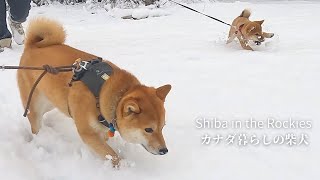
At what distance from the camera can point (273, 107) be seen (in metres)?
2.99

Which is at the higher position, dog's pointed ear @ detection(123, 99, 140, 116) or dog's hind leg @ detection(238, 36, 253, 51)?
dog's pointed ear @ detection(123, 99, 140, 116)

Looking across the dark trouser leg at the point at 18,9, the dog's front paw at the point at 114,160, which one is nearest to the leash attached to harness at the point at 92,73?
the dog's front paw at the point at 114,160

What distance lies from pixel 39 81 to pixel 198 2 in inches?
334

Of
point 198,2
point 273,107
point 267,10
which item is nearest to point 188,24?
point 267,10

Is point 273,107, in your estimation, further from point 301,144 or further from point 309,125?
point 301,144

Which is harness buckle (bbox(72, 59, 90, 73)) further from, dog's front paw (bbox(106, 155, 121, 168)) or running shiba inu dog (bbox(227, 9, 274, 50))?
running shiba inu dog (bbox(227, 9, 274, 50))

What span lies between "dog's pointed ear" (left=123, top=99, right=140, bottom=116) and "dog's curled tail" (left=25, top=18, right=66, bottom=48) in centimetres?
97

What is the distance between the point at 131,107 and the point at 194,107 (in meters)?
1.16

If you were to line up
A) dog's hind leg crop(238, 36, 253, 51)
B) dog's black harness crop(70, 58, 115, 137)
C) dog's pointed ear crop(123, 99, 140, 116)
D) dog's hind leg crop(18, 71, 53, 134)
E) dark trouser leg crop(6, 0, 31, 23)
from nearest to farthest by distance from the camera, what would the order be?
1. dog's pointed ear crop(123, 99, 140, 116)
2. dog's black harness crop(70, 58, 115, 137)
3. dog's hind leg crop(18, 71, 53, 134)
4. dark trouser leg crop(6, 0, 31, 23)
5. dog's hind leg crop(238, 36, 253, 51)

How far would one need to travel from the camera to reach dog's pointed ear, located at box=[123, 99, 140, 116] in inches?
77.4

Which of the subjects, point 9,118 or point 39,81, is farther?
point 9,118

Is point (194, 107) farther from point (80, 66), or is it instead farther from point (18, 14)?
point (18, 14)

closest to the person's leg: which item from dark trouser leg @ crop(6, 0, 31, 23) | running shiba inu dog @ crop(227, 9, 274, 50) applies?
dark trouser leg @ crop(6, 0, 31, 23)

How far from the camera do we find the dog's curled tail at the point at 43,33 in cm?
264
